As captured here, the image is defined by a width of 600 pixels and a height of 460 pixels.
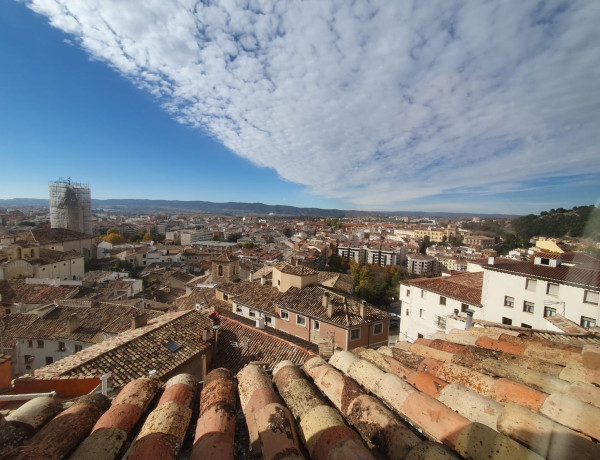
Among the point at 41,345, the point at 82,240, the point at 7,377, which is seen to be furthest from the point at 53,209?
the point at 7,377

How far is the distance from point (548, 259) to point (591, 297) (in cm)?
249

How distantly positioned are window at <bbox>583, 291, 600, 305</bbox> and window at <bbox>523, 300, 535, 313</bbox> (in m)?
1.91

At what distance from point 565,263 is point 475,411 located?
14.6 meters

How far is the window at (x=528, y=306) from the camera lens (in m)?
12.9

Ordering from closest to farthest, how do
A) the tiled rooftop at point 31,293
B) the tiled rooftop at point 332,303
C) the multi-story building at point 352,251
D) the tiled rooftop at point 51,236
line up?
the tiled rooftop at point 332,303 < the tiled rooftop at point 31,293 < the tiled rooftop at point 51,236 < the multi-story building at point 352,251

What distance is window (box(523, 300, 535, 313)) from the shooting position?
1293 centimetres

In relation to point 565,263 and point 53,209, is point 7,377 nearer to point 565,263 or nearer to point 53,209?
point 565,263

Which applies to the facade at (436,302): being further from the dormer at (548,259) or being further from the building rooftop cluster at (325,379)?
the dormer at (548,259)

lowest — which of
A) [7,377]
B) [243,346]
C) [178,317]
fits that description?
[243,346]

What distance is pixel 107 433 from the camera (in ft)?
7.26

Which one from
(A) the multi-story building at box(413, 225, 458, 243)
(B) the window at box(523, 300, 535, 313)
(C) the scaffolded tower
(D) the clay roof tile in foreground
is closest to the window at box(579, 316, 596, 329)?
(B) the window at box(523, 300, 535, 313)

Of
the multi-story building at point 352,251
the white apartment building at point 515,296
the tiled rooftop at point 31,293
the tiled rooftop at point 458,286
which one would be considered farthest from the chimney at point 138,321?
the multi-story building at point 352,251

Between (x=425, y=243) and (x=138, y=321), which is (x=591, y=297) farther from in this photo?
(x=425, y=243)

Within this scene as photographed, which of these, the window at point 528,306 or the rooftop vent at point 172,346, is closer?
the rooftop vent at point 172,346
